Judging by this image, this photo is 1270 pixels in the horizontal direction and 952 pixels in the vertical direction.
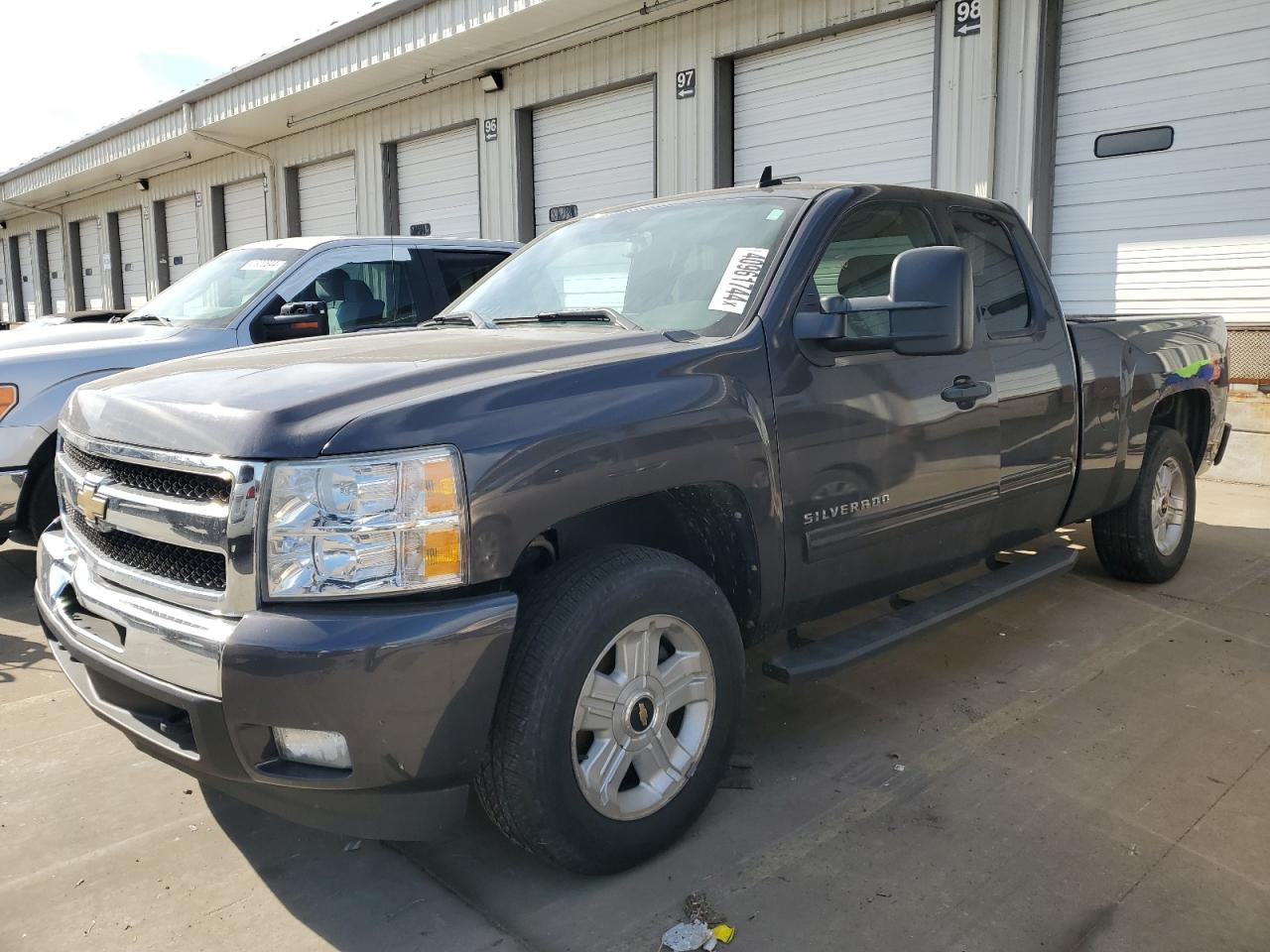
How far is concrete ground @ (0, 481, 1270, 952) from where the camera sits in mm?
2488

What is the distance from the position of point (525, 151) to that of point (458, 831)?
458 inches

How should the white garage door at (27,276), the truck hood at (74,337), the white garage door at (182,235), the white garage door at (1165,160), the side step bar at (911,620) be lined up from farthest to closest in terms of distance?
the white garage door at (27,276)
the white garage door at (182,235)
the white garage door at (1165,160)
the truck hood at (74,337)
the side step bar at (911,620)

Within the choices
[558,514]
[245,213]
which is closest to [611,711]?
[558,514]

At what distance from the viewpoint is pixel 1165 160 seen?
812cm

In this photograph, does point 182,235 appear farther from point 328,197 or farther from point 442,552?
point 442,552

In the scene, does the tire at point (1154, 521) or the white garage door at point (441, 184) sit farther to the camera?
the white garage door at point (441, 184)

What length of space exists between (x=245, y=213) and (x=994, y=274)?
18498 mm

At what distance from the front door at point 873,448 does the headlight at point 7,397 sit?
3.99 m

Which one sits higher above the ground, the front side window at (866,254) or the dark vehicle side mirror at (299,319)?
the front side window at (866,254)

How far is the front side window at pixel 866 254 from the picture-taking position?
332 centimetres

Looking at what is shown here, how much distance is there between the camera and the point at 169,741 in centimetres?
239

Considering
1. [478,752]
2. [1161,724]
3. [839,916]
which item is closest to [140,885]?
[478,752]

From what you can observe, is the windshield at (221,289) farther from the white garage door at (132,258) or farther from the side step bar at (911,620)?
the white garage door at (132,258)

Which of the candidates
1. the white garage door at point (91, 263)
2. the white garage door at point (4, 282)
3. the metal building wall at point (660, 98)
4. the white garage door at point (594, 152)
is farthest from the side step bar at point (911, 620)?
the white garage door at point (4, 282)
